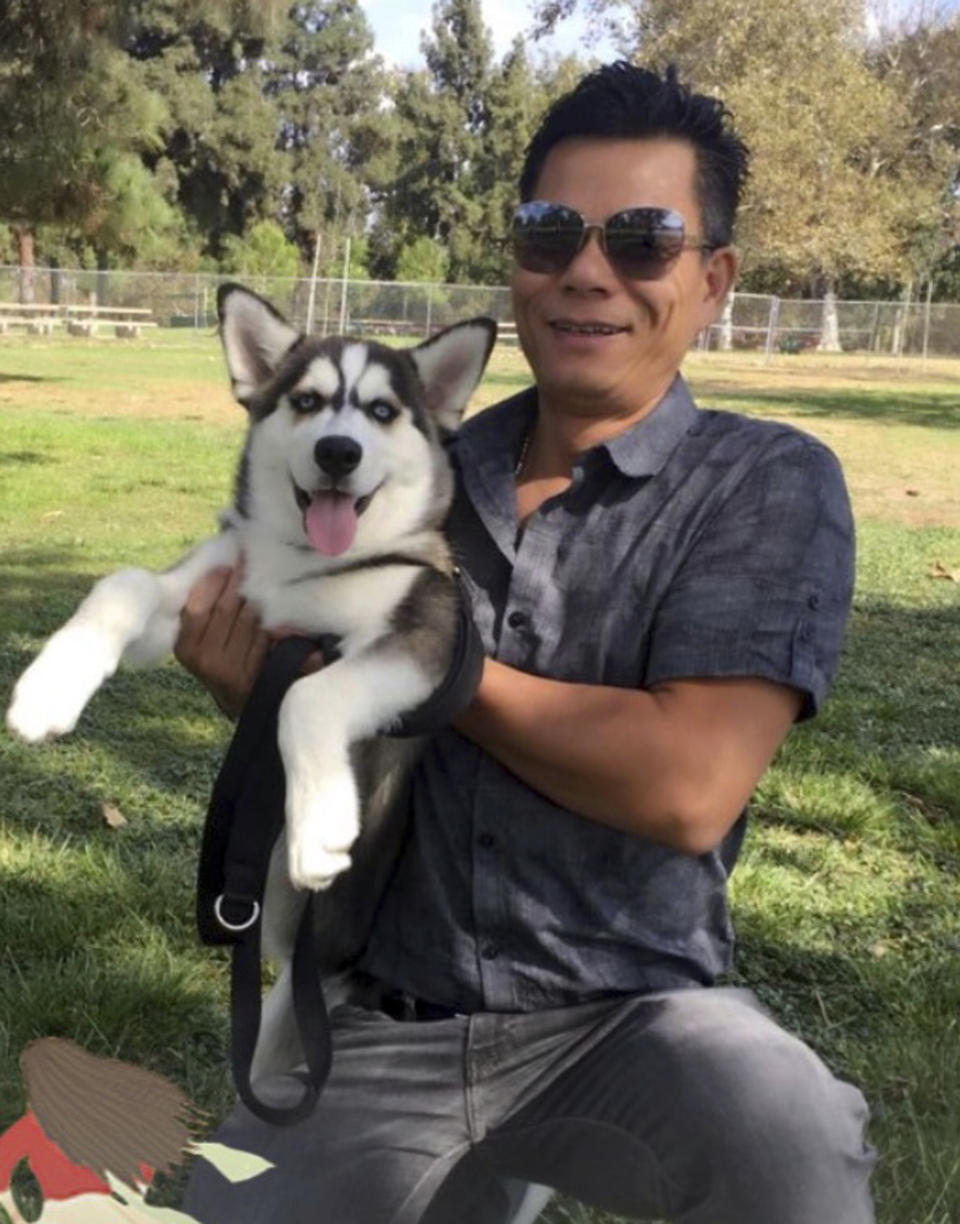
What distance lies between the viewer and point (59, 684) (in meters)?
2.19

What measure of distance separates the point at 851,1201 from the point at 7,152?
1827 centimetres

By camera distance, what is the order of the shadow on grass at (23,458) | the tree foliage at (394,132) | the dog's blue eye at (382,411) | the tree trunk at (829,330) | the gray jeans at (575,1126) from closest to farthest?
the gray jeans at (575,1126), the dog's blue eye at (382,411), the shadow on grass at (23,458), the tree foliage at (394,132), the tree trunk at (829,330)

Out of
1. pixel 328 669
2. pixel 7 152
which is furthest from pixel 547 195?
pixel 7 152

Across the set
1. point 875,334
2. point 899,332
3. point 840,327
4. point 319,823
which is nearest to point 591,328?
point 319,823

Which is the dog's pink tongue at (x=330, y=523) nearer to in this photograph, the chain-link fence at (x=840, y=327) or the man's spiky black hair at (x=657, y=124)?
the man's spiky black hair at (x=657, y=124)

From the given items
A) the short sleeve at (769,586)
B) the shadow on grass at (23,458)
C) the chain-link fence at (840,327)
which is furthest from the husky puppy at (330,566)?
the chain-link fence at (840,327)

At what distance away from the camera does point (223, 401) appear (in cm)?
1942

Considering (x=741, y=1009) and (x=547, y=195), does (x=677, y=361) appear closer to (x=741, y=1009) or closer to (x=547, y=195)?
(x=547, y=195)

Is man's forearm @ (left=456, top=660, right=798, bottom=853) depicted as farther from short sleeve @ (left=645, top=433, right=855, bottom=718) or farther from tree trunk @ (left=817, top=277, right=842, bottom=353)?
tree trunk @ (left=817, top=277, right=842, bottom=353)

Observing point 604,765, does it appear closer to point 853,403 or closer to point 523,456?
point 523,456

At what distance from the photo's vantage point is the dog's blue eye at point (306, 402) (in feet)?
8.60

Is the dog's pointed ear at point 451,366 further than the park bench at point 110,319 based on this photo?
No

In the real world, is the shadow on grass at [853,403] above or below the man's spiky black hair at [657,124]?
below

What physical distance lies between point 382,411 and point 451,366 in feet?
0.62
